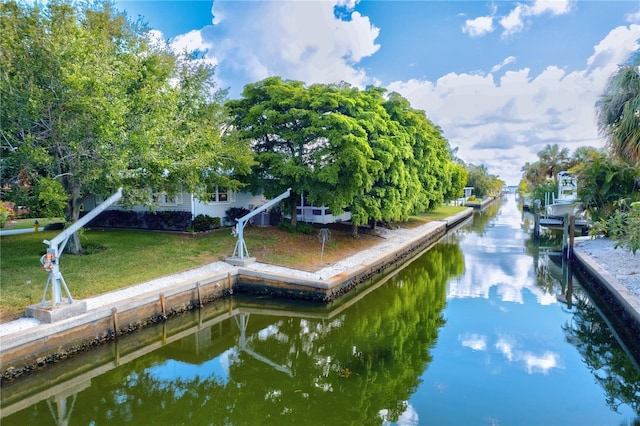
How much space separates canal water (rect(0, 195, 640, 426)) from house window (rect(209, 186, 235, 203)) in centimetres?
781

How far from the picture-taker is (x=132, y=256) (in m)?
12.5

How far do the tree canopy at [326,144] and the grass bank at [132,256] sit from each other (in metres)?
1.93

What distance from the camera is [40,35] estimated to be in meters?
9.49

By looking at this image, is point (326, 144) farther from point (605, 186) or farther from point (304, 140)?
point (605, 186)

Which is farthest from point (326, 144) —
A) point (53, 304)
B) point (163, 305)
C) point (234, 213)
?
point (53, 304)

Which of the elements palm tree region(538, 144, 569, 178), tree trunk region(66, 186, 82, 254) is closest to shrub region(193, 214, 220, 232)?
tree trunk region(66, 186, 82, 254)

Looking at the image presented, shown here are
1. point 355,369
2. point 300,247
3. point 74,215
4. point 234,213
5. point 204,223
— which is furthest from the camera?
point 234,213

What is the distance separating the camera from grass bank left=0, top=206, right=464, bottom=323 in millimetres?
9297

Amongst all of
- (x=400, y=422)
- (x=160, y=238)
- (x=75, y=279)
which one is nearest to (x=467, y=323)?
(x=400, y=422)

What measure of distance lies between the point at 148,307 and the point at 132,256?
4047 millimetres

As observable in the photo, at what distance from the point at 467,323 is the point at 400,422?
16.6ft

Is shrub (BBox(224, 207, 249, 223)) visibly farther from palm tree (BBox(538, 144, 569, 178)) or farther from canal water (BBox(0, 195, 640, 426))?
palm tree (BBox(538, 144, 569, 178))

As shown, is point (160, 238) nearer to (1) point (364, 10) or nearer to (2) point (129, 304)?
(2) point (129, 304)

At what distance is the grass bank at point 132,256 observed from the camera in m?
9.30
